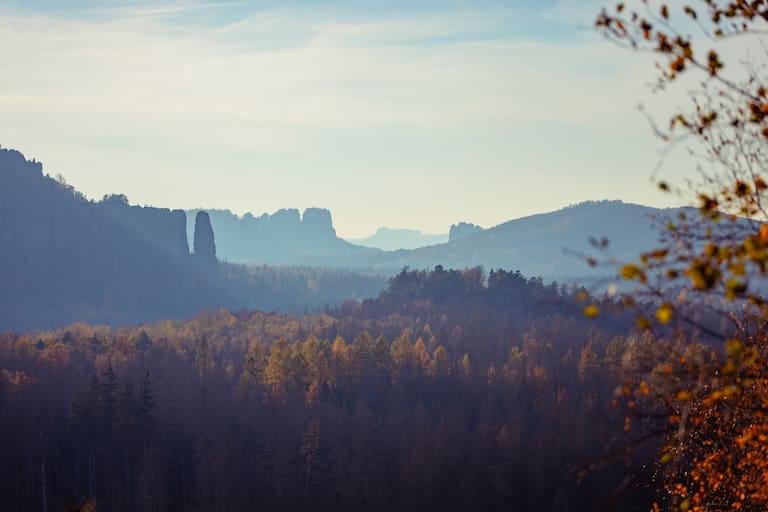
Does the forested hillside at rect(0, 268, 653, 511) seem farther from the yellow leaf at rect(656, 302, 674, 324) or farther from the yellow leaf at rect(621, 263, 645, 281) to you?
the yellow leaf at rect(656, 302, 674, 324)

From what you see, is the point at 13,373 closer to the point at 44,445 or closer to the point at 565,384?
the point at 44,445

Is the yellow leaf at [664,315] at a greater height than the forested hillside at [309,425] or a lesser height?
greater

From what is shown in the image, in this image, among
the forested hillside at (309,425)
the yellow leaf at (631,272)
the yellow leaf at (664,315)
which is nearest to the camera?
the yellow leaf at (664,315)

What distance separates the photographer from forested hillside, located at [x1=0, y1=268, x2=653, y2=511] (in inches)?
2594

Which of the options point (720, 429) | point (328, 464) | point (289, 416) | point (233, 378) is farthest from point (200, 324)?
point (720, 429)

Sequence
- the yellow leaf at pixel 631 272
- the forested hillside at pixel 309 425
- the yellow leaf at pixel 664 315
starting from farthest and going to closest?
the forested hillside at pixel 309 425 → the yellow leaf at pixel 631 272 → the yellow leaf at pixel 664 315

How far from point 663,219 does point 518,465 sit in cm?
6225

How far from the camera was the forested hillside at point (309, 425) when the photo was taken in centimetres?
6588

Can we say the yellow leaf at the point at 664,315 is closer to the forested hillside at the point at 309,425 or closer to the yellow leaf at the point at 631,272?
the yellow leaf at the point at 631,272

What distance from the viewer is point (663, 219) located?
30.7 ft

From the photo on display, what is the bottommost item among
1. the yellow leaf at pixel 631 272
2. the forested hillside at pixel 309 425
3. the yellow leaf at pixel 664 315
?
the forested hillside at pixel 309 425

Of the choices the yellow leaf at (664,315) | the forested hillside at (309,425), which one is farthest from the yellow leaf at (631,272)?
the forested hillside at (309,425)

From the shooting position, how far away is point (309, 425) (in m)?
72.4

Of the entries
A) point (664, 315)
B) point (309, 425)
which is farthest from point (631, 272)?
point (309, 425)
